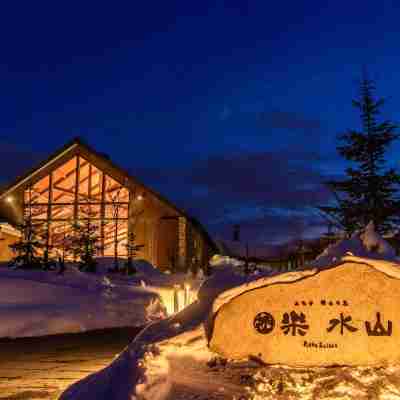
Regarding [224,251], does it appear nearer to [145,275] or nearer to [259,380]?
[145,275]

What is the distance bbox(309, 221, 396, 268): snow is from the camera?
14.7ft

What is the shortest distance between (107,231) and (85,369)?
17.5 metres

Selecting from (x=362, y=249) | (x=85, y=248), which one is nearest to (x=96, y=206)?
(x=85, y=248)

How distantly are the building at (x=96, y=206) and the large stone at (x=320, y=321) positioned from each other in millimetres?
18226

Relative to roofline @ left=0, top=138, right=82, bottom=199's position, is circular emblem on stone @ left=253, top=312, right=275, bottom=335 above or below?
below

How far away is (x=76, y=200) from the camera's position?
23.3m

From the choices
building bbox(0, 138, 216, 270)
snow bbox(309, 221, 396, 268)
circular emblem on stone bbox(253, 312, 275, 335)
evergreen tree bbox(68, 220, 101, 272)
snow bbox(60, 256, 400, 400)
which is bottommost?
snow bbox(60, 256, 400, 400)

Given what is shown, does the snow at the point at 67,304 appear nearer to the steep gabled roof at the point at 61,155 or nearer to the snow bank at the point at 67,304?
the snow bank at the point at 67,304

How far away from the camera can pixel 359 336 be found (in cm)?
406

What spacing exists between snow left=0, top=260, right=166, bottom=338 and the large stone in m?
7.36

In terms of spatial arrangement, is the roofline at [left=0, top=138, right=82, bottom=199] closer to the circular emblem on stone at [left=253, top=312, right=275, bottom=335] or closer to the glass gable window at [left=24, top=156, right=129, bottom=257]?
the glass gable window at [left=24, top=156, right=129, bottom=257]

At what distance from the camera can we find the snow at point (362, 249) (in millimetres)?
4480

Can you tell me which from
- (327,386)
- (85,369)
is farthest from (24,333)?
(327,386)

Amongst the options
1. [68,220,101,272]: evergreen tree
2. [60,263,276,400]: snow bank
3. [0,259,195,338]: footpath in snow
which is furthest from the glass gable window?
[60,263,276,400]: snow bank
